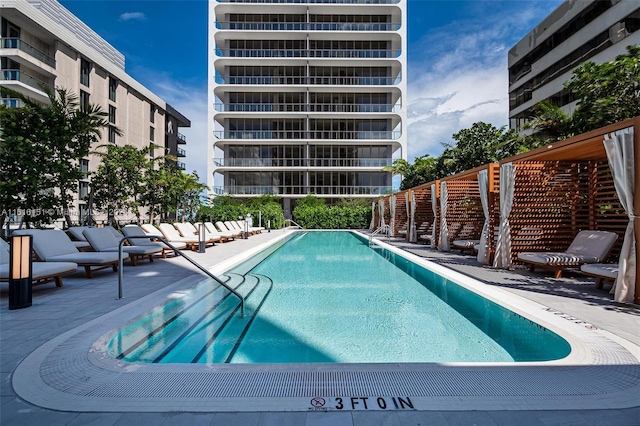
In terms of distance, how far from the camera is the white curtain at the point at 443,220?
38.9ft

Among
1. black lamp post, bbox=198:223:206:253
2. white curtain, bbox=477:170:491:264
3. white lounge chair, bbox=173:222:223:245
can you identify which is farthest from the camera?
white lounge chair, bbox=173:222:223:245

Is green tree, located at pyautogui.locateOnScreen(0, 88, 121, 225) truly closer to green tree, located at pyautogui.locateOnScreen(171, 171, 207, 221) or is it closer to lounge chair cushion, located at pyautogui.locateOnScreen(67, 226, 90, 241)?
lounge chair cushion, located at pyautogui.locateOnScreen(67, 226, 90, 241)

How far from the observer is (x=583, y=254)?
674cm

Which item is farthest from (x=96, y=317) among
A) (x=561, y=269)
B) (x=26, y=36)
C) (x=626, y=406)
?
(x=26, y=36)

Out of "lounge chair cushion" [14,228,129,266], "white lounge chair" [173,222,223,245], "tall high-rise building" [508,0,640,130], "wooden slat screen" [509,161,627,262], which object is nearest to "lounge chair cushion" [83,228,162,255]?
"lounge chair cushion" [14,228,129,266]

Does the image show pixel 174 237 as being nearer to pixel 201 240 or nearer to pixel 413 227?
pixel 201 240

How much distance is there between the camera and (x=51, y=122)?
9648 millimetres

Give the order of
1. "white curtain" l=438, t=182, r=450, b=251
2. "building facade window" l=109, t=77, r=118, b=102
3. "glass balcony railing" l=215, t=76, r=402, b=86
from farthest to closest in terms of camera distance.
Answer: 1. "glass balcony railing" l=215, t=76, r=402, b=86
2. "building facade window" l=109, t=77, r=118, b=102
3. "white curtain" l=438, t=182, r=450, b=251

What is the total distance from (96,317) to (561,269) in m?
7.56

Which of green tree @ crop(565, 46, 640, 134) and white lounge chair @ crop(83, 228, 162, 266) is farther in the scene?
green tree @ crop(565, 46, 640, 134)

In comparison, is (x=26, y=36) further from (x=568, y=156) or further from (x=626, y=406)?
(x=626, y=406)

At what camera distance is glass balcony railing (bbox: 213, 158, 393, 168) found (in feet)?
108

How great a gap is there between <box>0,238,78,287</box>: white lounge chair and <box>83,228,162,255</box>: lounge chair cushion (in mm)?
2088

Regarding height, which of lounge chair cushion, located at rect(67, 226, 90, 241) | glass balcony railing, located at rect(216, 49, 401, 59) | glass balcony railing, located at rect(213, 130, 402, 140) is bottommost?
lounge chair cushion, located at rect(67, 226, 90, 241)
